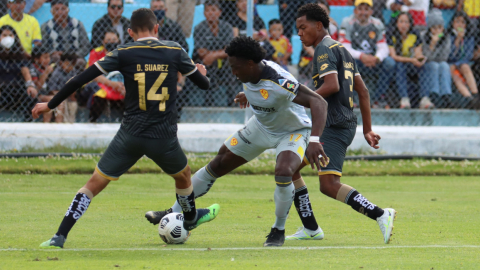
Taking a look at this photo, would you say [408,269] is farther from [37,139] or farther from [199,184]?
[37,139]

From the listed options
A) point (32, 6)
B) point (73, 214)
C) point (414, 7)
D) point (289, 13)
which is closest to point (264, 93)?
point (73, 214)

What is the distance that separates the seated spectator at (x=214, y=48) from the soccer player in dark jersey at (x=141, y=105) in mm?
7427

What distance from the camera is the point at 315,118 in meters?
5.74

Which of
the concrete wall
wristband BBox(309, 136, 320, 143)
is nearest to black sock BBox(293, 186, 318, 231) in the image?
wristband BBox(309, 136, 320, 143)

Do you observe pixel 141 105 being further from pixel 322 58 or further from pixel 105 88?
pixel 105 88

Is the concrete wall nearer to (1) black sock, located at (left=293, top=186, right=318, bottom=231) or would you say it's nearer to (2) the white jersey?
(1) black sock, located at (left=293, top=186, right=318, bottom=231)

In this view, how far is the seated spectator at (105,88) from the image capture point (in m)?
12.3

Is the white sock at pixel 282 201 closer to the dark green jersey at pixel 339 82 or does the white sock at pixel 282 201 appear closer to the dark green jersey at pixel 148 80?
the dark green jersey at pixel 339 82

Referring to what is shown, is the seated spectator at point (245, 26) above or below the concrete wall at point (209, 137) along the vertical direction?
above

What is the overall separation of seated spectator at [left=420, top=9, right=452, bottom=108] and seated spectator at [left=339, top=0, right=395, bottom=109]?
93 centimetres

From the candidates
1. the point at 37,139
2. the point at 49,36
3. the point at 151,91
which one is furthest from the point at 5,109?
the point at 151,91

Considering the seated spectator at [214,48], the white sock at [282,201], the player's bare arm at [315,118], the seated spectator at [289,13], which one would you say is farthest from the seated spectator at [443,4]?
the white sock at [282,201]

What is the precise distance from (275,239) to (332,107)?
1.45 metres

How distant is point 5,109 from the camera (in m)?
12.5
